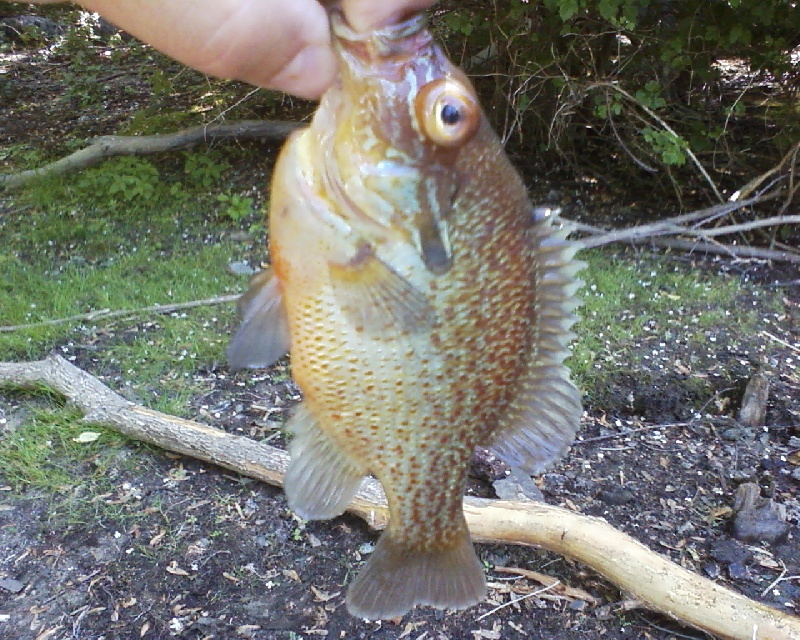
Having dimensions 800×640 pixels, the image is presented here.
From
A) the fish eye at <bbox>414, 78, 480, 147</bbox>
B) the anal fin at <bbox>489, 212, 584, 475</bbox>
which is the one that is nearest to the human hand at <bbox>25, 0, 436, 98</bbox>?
the fish eye at <bbox>414, 78, 480, 147</bbox>

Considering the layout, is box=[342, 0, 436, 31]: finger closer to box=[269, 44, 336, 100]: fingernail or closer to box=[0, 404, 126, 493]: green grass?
box=[269, 44, 336, 100]: fingernail

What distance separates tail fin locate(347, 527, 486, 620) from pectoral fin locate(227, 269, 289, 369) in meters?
0.46

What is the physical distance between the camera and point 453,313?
1.22 metres

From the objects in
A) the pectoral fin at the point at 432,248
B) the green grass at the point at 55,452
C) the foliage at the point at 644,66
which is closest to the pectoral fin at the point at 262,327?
the pectoral fin at the point at 432,248

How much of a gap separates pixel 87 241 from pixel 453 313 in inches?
167

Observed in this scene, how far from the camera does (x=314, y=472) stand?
1.33m

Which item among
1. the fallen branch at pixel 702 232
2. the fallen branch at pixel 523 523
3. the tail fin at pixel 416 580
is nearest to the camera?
the tail fin at pixel 416 580

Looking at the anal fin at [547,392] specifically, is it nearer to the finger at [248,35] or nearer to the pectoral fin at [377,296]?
the pectoral fin at [377,296]

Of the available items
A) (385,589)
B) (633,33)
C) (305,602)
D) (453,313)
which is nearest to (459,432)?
(453,313)

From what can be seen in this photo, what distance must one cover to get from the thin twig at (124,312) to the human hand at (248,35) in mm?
2586

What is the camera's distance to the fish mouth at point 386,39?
109cm

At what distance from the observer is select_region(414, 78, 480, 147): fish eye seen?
1103 mm

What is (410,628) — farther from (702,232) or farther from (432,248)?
(702,232)

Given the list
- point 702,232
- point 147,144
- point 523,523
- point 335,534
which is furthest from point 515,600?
point 147,144
